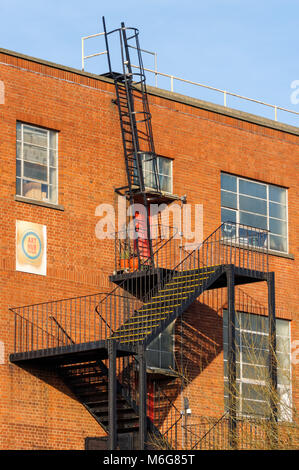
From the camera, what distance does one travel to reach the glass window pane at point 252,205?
35031 mm

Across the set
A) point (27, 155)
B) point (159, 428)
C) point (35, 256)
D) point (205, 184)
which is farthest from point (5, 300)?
point (205, 184)

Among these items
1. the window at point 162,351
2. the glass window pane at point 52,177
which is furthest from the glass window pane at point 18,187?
the window at point 162,351

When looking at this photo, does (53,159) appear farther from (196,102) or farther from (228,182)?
(228,182)

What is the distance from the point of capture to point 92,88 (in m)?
31.9

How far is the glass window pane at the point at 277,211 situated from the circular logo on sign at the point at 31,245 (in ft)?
28.5

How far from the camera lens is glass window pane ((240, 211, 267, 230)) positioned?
3497 centimetres

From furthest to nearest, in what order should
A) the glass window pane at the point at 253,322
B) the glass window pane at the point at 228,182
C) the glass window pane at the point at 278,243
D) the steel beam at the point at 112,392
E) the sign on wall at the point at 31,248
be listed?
the glass window pane at the point at 278,243, the glass window pane at the point at 228,182, the glass window pane at the point at 253,322, the sign on wall at the point at 31,248, the steel beam at the point at 112,392

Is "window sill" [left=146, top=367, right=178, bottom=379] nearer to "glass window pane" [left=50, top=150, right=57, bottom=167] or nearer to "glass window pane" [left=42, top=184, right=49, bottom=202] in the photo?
"glass window pane" [left=42, top=184, right=49, bottom=202]

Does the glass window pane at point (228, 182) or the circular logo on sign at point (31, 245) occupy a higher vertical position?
the glass window pane at point (228, 182)

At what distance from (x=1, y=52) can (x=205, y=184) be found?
7378 millimetres

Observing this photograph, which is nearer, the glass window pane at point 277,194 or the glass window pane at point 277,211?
the glass window pane at point 277,211

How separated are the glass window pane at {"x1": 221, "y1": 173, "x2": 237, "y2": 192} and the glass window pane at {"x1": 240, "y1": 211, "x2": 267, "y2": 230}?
2.64 feet

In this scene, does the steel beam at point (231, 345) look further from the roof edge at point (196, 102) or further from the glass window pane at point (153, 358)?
the roof edge at point (196, 102)
